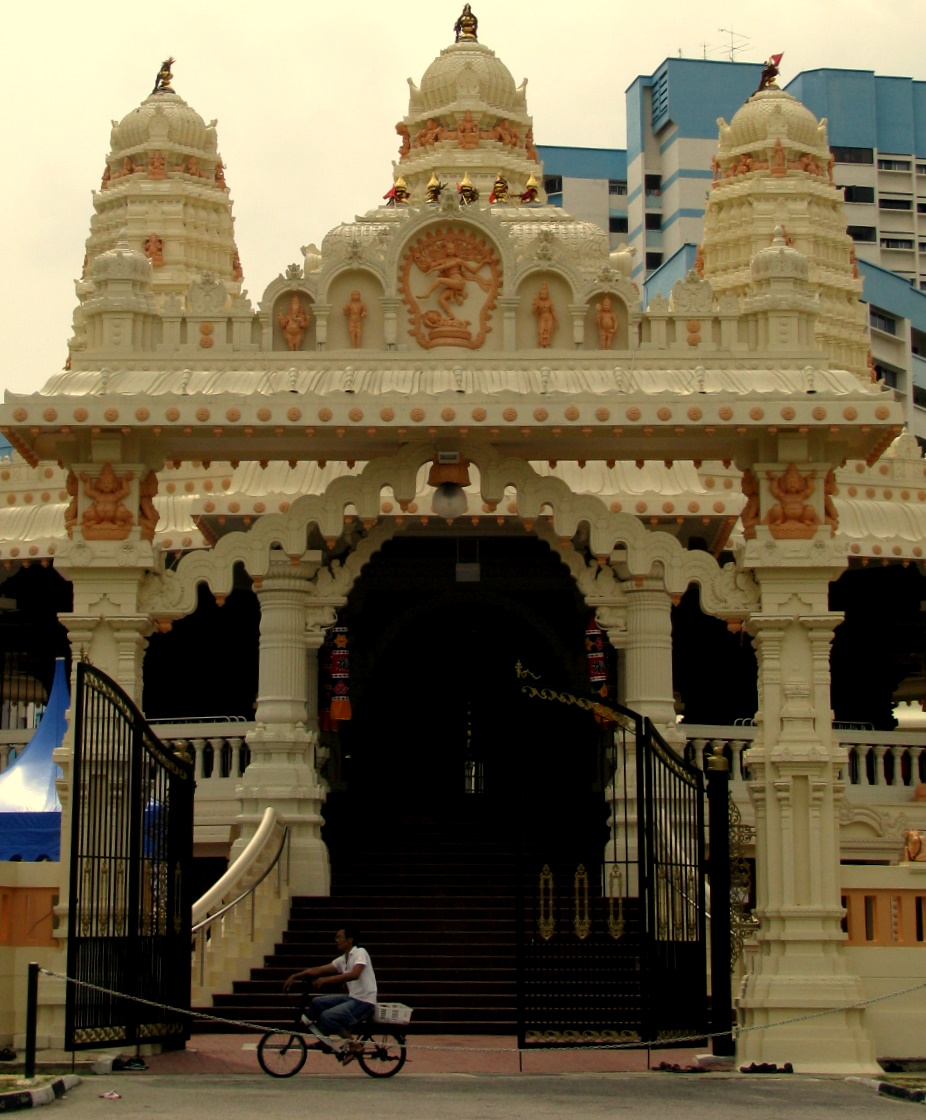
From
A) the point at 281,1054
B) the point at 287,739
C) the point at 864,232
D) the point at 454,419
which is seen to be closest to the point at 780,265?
the point at 454,419

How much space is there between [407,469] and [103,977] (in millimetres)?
4796

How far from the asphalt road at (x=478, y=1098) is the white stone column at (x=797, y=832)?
702mm

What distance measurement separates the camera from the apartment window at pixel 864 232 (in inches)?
3044

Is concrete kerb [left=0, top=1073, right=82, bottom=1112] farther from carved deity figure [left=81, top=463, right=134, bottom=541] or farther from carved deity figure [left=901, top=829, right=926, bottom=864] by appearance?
carved deity figure [left=901, top=829, right=926, bottom=864]

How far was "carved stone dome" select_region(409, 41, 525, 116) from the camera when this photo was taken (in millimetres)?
31562

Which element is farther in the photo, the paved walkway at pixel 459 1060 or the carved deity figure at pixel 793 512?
the carved deity figure at pixel 793 512

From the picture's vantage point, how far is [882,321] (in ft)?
225

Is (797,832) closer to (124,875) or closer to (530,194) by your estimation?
(124,875)

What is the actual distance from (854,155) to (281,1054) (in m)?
66.7

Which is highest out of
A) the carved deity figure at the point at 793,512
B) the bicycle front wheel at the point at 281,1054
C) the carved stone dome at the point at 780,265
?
the carved stone dome at the point at 780,265

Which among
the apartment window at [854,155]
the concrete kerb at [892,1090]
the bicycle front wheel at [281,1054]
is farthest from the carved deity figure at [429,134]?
the apartment window at [854,155]

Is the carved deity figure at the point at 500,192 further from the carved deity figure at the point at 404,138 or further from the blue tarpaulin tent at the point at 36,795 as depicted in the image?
the blue tarpaulin tent at the point at 36,795

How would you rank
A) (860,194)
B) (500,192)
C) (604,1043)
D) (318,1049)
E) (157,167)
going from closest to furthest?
(318,1049) < (604,1043) < (500,192) < (157,167) < (860,194)

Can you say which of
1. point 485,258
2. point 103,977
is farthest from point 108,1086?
point 485,258
